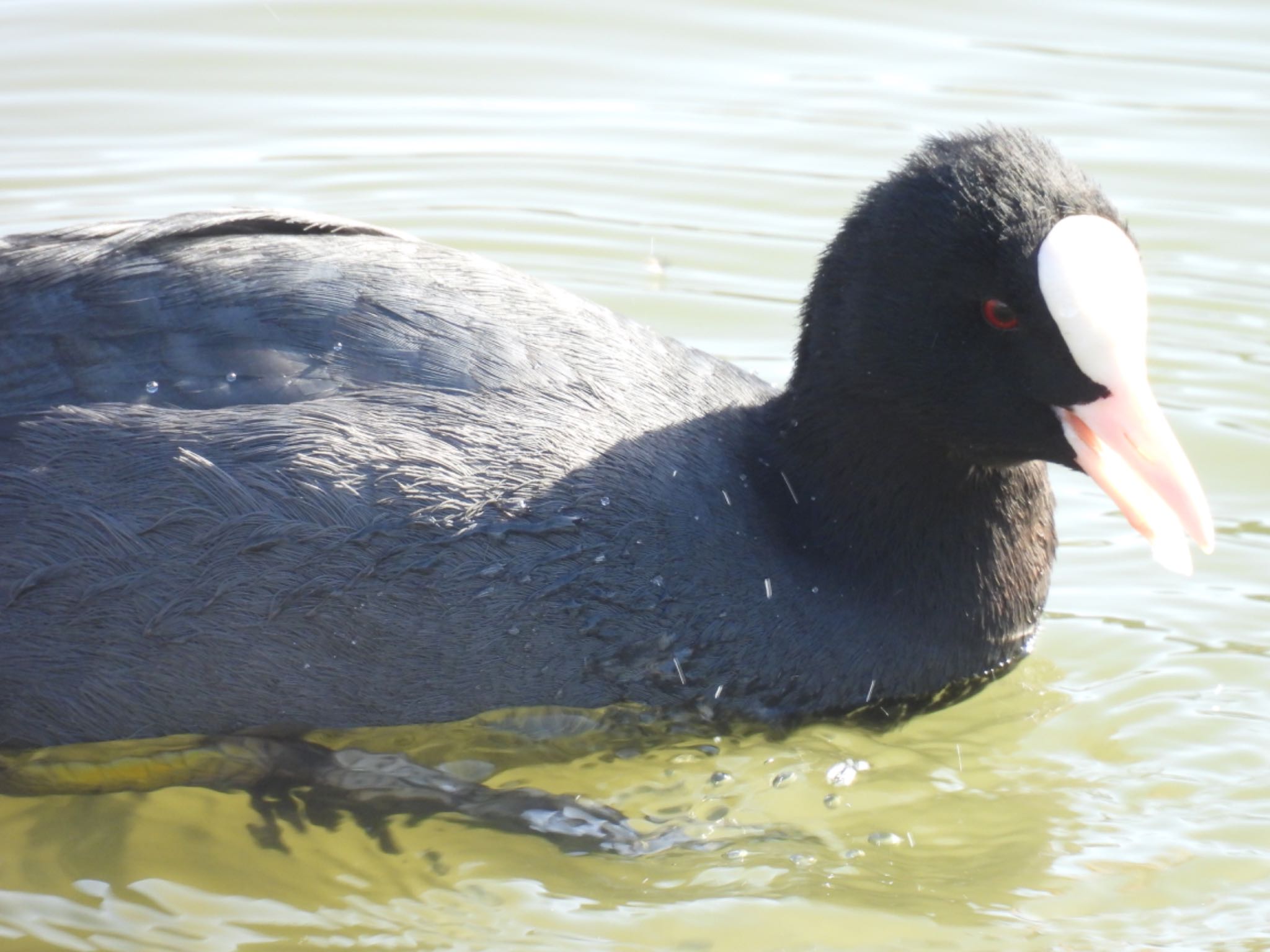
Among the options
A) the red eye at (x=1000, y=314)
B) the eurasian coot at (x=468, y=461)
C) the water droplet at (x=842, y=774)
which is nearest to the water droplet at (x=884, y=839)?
the water droplet at (x=842, y=774)

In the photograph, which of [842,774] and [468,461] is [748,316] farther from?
[468,461]

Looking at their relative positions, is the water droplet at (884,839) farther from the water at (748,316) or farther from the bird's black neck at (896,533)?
the bird's black neck at (896,533)

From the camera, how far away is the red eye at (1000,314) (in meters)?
3.30

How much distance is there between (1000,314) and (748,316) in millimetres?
2301

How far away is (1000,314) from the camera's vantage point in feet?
10.9

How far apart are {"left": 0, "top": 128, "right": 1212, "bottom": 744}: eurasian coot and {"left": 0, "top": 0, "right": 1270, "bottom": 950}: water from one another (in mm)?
241

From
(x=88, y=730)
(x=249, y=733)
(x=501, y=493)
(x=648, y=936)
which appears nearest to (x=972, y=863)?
(x=648, y=936)

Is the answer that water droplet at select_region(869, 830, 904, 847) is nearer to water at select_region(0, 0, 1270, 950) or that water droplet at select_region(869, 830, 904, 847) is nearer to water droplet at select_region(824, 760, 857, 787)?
water at select_region(0, 0, 1270, 950)

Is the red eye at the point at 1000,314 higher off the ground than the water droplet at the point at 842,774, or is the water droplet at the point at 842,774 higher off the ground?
the red eye at the point at 1000,314

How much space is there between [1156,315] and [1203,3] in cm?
288

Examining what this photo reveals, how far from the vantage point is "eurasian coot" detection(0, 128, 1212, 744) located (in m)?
3.19

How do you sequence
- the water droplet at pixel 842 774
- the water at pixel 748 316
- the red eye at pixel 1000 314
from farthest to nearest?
the water droplet at pixel 842 774 → the red eye at pixel 1000 314 → the water at pixel 748 316

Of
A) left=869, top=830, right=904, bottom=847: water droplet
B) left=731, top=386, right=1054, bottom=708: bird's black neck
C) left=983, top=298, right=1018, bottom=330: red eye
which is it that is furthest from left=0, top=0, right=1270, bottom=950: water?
left=983, top=298, right=1018, bottom=330: red eye

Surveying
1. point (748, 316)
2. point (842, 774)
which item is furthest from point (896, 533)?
point (748, 316)
